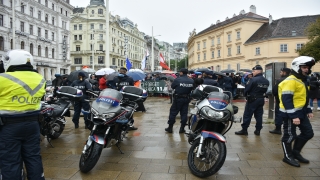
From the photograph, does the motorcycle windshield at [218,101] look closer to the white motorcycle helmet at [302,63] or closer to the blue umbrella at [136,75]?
the white motorcycle helmet at [302,63]

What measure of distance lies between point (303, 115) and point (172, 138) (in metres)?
3.00

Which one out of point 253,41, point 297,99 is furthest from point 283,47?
point 297,99

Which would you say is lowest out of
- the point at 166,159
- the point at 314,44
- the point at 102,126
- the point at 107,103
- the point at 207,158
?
the point at 166,159

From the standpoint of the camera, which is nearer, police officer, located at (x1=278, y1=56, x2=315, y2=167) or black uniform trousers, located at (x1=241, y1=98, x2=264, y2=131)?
police officer, located at (x1=278, y1=56, x2=315, y2=167)

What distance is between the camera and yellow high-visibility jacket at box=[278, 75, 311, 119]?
14.6 feet

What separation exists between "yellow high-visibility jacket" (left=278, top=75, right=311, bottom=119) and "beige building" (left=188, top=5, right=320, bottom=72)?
37.0 m

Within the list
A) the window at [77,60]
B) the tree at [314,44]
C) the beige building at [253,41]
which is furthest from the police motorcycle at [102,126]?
the window at [77,60]

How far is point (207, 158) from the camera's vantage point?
13.2 ft

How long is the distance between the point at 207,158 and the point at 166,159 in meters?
1.06

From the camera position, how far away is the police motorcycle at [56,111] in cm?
564

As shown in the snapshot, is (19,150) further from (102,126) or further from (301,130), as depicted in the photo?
(301,130)

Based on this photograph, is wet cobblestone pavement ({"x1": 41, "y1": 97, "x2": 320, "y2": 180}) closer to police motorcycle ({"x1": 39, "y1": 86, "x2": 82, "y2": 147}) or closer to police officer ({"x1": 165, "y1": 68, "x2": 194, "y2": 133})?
police motorcycle ({"x1": 39, "y1": 86, "x2": 82, "y2": 147})

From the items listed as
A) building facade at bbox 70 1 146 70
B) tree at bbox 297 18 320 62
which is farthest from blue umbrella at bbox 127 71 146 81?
building facade at bbox 70 1 146 70

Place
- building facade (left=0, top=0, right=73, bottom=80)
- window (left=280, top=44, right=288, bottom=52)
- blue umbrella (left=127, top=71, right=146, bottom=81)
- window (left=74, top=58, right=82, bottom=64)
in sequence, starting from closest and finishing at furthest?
blue umbrella (left=127, top=71, right=146, bottom=81)
building facade (left=0, top=0, right=73, bottom=80)
window (left=280, top=44, right=288, bottom=52)
window (left=74, top=58, right=82, bottom=64)
